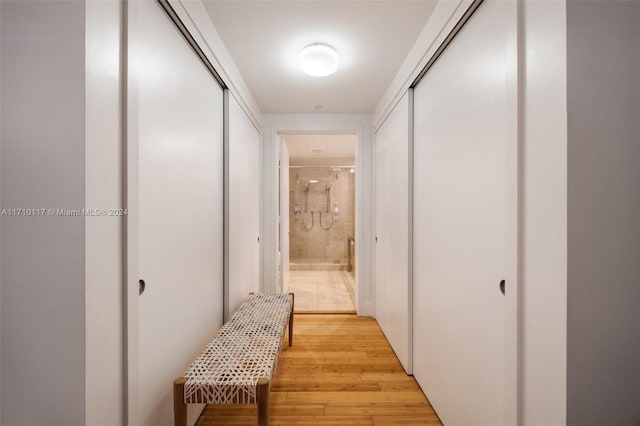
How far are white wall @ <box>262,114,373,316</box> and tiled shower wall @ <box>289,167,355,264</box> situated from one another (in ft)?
11.2

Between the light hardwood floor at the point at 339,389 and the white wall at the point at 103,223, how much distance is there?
104 cm

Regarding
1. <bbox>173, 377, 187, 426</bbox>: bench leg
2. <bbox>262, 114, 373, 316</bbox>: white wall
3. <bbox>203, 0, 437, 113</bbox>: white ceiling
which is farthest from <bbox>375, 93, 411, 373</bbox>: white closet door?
<bbox>173, 377, 187, 426</bbox>: bench leg

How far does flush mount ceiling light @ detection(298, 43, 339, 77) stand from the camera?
195 centimetres

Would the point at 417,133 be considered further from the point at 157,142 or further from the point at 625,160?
the point at 157,142

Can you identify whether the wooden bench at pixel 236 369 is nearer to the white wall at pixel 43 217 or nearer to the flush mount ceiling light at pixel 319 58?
the white wall at pixel 43 217

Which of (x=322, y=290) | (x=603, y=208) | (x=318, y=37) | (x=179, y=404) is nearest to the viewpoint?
(x=603, y=208)

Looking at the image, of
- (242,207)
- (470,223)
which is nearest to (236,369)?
(470,223)

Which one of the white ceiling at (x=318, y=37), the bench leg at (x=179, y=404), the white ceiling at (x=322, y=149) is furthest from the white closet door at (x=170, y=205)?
the white ceiling at (x=322, y=149)

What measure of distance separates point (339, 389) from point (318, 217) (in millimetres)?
5044

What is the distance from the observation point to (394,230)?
247cm

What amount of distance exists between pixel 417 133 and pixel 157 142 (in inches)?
63.9

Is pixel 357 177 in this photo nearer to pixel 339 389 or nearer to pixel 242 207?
pixel 242 207

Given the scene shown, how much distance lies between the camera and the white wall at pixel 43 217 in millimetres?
781

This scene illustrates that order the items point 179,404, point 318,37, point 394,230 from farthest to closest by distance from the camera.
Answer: point 394,230, point 318,37, point 179,404
